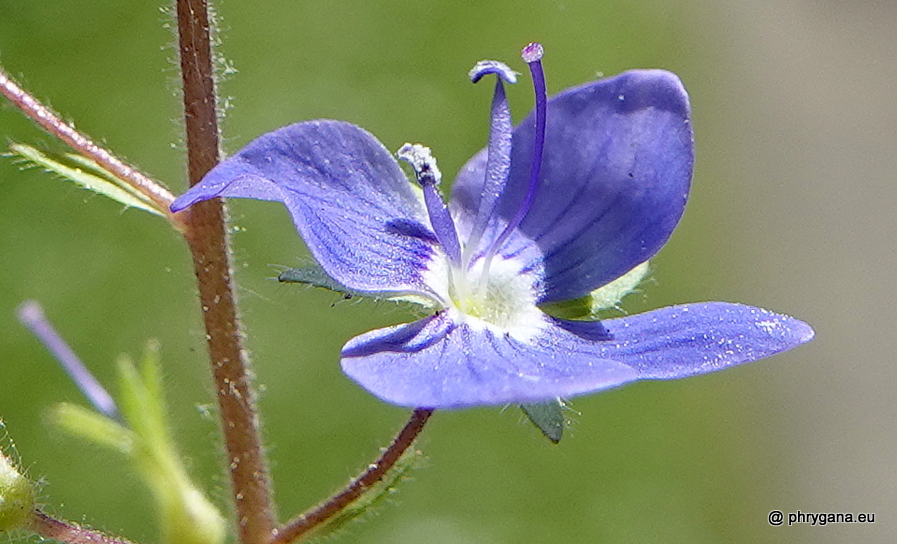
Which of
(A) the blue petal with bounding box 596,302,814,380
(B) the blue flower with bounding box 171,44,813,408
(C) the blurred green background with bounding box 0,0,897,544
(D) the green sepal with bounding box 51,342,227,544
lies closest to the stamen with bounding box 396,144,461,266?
(B) the blue flower with bounding box 171,44,813,408

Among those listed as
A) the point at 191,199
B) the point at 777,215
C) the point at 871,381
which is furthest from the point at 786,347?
the point at 777,215

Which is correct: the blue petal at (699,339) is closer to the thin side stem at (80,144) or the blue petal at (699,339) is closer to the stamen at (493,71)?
the stamen at (493,71)

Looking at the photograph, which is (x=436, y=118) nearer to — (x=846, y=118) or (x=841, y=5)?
(x=846, y=118)

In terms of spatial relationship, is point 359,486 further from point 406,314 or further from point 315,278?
point 406,314

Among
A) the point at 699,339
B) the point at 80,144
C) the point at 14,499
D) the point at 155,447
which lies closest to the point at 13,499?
the point at 14,499

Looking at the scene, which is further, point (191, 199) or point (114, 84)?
point (114, 84)

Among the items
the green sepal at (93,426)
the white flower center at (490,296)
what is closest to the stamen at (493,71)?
the white flower center at (490,296)

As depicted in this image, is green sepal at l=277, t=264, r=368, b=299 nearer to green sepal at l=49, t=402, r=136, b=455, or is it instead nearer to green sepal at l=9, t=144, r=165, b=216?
green sepal at l=9, t=144, r=165, b=216

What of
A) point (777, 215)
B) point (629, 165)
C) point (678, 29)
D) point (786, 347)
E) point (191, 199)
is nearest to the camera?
point (191, 199)
